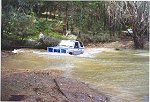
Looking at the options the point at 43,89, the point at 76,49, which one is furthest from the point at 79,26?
the point at 43,89

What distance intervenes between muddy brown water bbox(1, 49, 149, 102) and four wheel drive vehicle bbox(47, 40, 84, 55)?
0.34ft

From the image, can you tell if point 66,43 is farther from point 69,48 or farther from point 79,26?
point 79,26

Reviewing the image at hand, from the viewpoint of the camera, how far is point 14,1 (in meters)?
3.76

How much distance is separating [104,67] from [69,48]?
600 millimetres

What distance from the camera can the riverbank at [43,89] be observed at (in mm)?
3664

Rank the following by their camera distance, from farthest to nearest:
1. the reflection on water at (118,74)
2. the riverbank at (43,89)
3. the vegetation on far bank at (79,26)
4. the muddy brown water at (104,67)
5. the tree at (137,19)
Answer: the tree at (137,19)
the vegetation on far bank at (79,26)
the muddy brown water at (104,67)
the reflection on water at (118,74)
the riverbank at (43,89)

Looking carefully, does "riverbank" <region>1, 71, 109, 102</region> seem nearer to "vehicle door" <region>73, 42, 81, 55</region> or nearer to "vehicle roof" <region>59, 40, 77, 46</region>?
"vehicle door" <region>73, 42, 81, 55</region>

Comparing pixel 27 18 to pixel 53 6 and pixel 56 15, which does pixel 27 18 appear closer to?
pixel 53 6

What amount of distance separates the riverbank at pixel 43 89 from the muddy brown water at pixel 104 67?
0.61 feet

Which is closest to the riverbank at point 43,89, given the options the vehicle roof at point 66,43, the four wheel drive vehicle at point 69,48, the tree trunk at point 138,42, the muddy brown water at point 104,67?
the muddy brown water at point 104,67

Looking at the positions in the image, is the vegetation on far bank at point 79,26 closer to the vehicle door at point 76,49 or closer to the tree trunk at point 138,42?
the tree trunk at point 138,42

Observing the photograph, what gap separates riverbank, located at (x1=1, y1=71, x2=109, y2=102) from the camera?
12.0 ft

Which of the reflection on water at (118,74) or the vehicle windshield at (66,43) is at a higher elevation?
the vehicle windshield at (66,43)

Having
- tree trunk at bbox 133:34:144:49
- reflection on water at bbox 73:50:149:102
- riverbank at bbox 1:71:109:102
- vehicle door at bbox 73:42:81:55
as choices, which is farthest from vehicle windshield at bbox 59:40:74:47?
tree trunk at bbox 133:34:144:49
